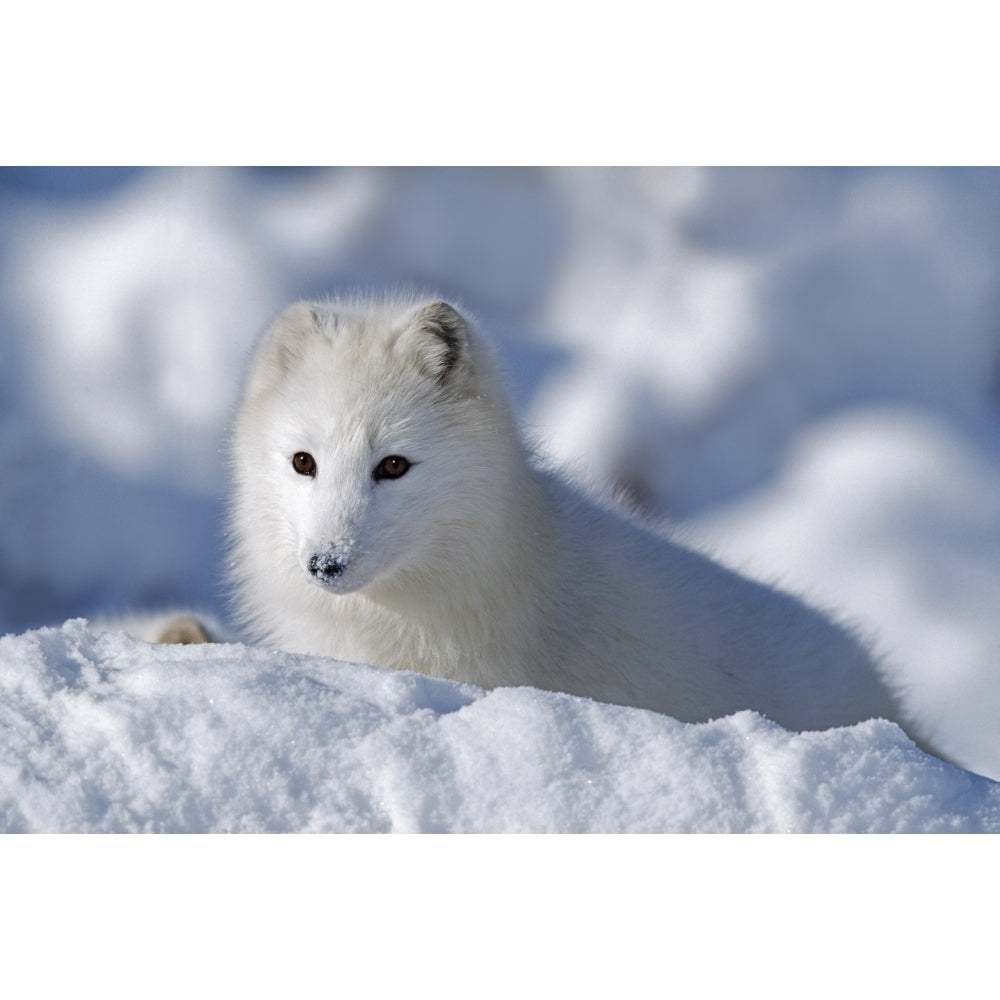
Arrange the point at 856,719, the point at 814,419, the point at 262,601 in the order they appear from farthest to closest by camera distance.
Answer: the point at 814,419
the point at 856,719
the point at 262,601

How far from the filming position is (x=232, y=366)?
19.7 ft

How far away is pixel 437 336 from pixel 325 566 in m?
0.74

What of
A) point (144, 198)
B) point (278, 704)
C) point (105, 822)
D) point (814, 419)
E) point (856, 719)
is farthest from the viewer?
point (144, 198)

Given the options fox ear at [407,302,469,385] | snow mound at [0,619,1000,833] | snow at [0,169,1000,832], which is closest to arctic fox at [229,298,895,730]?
fox ear at [407,302,469,385]

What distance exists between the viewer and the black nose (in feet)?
8.40

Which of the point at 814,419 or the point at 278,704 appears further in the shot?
the point at 814,419

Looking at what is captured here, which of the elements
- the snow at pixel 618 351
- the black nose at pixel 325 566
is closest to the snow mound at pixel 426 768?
the black nose at pixel 325 566

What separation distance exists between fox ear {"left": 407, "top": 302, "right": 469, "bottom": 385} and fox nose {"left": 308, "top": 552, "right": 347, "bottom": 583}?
0.63 meters

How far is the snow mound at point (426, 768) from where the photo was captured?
6.05ft

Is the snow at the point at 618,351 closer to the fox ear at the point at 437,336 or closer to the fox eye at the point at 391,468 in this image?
the fox ear at the point at 437,336

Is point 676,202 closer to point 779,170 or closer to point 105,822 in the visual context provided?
point 779,170

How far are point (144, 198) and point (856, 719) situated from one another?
456 cm

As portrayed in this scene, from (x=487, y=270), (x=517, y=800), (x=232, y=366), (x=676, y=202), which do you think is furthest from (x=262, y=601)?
(x=676, y=202)

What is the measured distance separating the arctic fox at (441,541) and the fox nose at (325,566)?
10 centimetres
